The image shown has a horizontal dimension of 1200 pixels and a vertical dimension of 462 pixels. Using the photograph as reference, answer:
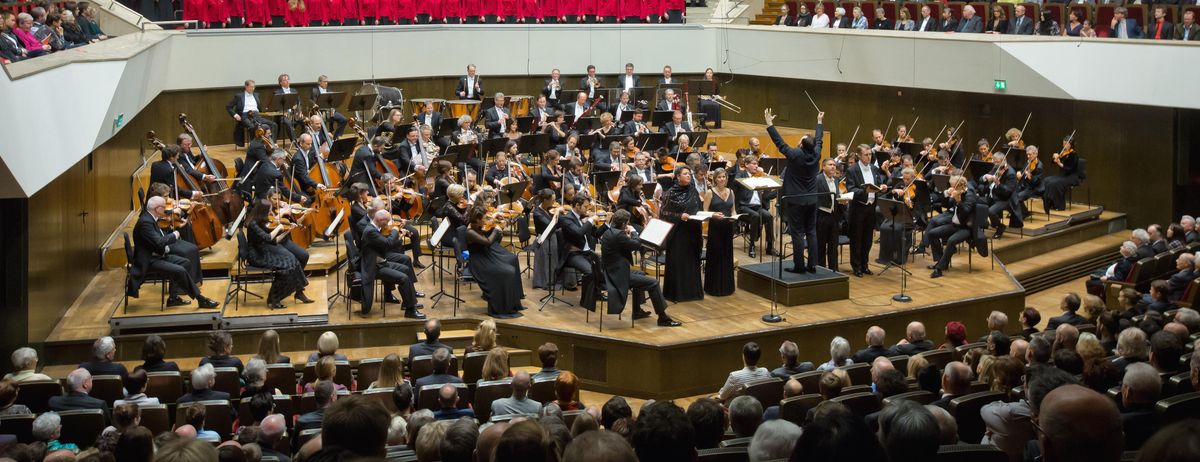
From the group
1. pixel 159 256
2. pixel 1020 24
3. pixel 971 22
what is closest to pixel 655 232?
pixel 159 256

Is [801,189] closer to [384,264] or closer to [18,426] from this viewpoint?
[384,264]

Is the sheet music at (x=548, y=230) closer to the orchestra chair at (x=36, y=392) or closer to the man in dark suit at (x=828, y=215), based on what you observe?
the man in dark suit at (x=828, y=215)

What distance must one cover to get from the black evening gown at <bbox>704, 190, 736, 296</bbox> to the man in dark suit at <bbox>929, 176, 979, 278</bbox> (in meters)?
2.56

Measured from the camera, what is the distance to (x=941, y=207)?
14805 millimetres

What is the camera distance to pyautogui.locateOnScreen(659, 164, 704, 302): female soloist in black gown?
1174 cm

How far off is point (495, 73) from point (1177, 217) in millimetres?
10686

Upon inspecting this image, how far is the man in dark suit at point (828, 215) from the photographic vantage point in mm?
12484

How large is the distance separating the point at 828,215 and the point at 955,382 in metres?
6.15

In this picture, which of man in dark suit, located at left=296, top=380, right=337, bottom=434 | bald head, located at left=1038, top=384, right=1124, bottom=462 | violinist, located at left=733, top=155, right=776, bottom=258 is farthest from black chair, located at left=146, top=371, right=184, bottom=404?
bald head, located at left=1038, top=384, right=1124, bottom=462

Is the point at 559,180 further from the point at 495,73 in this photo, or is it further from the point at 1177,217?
the point at 1177,217

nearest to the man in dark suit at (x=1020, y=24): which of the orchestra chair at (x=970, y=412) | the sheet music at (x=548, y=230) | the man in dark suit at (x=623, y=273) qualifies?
the man in dark suit at (x=623, y=273)

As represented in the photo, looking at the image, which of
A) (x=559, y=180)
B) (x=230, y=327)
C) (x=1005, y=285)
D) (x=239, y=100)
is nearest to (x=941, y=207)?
(x=1005, y=285)

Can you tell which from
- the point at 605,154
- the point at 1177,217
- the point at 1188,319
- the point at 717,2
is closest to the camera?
the point at 1188,319

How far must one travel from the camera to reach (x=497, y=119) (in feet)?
55.2
